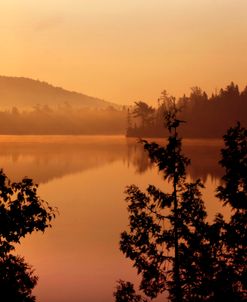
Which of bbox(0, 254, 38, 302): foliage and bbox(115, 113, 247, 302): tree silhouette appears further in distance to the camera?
bbox(115, 113, 247, 302): tree silhouette

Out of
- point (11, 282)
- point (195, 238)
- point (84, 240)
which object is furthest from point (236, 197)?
point (84, 240)

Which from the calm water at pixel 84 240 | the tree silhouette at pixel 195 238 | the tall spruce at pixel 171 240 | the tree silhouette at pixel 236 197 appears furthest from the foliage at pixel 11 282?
the calm water at pixel 84 240

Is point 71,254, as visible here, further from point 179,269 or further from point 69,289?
point 179,269

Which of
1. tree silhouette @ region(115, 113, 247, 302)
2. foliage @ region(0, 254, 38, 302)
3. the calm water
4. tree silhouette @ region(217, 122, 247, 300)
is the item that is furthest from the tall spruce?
the calm water

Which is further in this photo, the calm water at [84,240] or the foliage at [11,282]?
the calm water at [84,240]

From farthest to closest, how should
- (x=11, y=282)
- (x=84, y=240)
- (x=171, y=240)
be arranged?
(x=84, y=240) < (x=171, y=240) < (x=11, y=282)

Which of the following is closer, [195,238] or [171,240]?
[195,238]

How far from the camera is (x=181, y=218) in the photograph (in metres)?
17.8

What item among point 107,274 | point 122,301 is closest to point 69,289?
point 107,274

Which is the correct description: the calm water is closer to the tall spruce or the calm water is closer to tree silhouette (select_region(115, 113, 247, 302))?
the tall spruce

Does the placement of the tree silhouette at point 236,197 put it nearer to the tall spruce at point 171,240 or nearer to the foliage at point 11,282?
the tall spruce at point 171,240

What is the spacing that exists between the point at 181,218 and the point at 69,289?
24890 millimetres

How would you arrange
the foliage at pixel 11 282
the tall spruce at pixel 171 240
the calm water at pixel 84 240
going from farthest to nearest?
the calm water at pixel 84 240 → the tall spruce at pixel 171 240 → the foliage at pixel 11 282

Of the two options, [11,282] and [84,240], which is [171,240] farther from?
[84,240]
